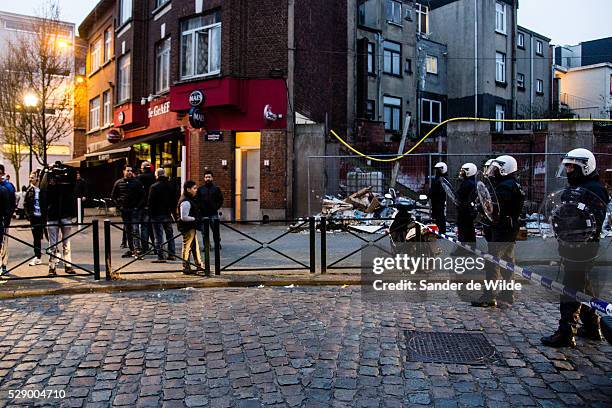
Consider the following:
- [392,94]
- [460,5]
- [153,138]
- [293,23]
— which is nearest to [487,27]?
[460,5]

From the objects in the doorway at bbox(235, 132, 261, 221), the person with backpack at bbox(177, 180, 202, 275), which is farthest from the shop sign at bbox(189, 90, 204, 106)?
the person with backpack at bbox(177, 180, 202, 275)

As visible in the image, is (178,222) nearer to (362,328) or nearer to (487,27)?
(362,328)

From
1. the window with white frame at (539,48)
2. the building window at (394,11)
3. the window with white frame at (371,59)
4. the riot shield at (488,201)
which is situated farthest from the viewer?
the window with white frame at (539,48)

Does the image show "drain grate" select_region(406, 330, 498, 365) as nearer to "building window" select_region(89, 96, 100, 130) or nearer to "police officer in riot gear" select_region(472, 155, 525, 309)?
"police officer in riot gear" select_region(472, 155, 525, 309)

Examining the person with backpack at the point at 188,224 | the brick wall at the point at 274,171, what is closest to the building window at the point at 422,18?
the brick wall at the point at 274,171

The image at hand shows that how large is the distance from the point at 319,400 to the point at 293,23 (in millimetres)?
16104

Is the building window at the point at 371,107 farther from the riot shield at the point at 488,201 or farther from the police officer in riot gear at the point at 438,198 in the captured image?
the riot shield at the point at 488,201

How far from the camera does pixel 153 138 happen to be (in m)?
19.6

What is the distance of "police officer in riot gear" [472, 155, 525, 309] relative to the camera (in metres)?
6.44

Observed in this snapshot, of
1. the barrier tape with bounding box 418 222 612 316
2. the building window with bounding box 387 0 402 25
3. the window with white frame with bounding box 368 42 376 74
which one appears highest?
the building window with bounding box 387 0 402 25

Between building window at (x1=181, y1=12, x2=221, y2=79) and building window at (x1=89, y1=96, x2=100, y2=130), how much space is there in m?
13.1

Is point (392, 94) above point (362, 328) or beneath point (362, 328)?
above

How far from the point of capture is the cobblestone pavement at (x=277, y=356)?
3.88 meters

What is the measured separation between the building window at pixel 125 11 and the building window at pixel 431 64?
1675 cm
